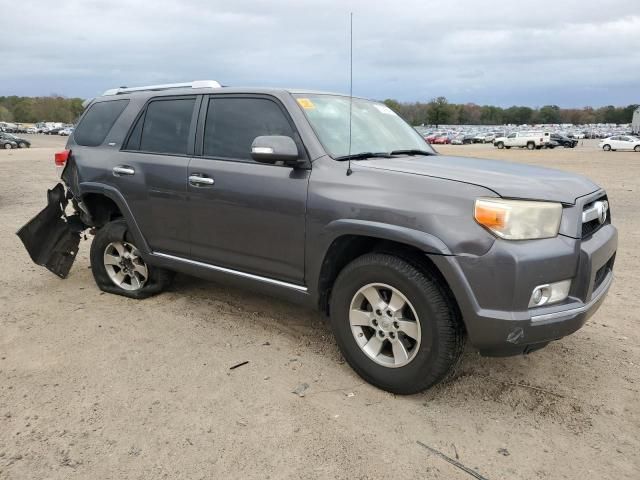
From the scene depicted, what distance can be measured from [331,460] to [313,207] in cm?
151

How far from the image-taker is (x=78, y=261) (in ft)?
21.0

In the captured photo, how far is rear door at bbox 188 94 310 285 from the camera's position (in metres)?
3.51

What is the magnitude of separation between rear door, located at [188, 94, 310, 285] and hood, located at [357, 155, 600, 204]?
0.59 meters

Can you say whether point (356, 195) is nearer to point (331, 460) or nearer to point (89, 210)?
point (331, 460)

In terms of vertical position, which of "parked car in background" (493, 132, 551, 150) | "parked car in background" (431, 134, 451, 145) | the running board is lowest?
"parked car in background" (431, 134, 451, 145)

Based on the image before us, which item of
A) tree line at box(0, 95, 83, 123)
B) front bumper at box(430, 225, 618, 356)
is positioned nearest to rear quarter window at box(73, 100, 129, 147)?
front bumper at box(430, 225, 618, 356)

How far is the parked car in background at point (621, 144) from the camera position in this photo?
144 feet

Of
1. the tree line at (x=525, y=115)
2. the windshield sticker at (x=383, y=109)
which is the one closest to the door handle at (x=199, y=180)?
the windshield sticker at (x=383, y=109)

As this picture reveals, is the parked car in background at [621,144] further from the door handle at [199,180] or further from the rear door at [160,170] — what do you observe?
the door handle at [199,180]

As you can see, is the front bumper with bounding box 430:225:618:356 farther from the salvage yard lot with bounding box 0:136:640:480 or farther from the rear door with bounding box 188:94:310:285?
the rear door with bounding box 188:94:310:285

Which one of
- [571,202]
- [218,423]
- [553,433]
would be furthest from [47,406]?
[571,202]

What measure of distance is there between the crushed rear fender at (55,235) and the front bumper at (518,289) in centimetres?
418

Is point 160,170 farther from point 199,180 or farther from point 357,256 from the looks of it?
point 357,256

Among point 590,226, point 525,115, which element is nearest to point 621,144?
point 590,226
